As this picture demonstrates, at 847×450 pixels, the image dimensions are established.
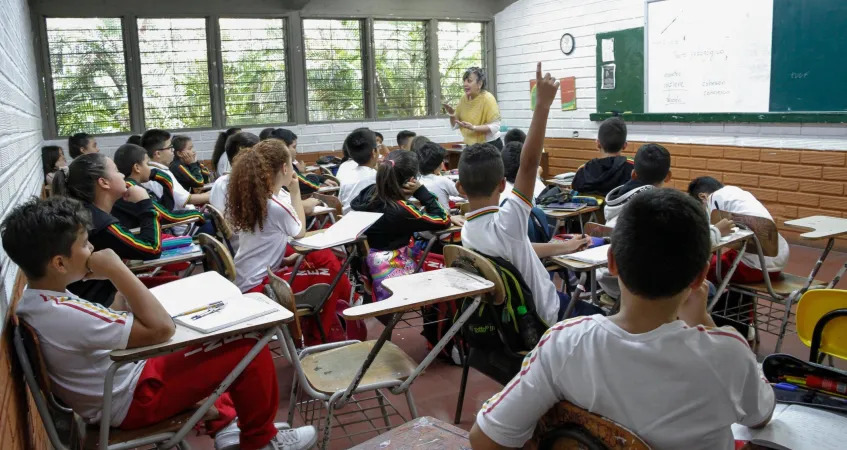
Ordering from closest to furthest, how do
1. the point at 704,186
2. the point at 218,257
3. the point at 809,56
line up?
1. the point at 218,257
2. the point at 704,186
3. the point at 809,56

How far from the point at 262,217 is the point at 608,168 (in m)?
2.32

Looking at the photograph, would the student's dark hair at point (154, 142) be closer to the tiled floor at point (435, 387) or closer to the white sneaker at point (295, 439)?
the tiled floor at point (435, 387)

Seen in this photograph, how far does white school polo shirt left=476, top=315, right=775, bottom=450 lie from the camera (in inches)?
42.9

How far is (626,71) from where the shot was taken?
6941 mm

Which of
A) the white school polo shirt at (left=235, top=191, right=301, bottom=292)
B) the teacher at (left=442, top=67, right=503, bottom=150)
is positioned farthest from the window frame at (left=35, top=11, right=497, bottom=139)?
the white school polo shirt at (left=235, top=191, right=301, bottom=292)

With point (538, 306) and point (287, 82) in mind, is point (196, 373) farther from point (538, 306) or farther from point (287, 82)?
point (287, 82)

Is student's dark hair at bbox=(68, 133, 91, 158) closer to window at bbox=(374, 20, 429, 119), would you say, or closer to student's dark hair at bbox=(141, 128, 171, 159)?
student's dark hair at bbox=(141, 128, 171, 159)

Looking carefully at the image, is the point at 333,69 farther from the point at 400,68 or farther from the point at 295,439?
the point at 295,439

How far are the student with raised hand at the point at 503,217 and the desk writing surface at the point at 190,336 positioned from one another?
2.61 ft

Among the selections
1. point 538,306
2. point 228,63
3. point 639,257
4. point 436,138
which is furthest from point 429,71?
point 639,257

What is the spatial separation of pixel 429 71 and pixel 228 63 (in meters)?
2.58

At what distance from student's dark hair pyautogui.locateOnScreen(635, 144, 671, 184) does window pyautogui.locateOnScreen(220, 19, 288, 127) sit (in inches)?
221

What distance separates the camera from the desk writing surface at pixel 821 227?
266cm

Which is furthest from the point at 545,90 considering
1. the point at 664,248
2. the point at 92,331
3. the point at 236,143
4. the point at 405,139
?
the point at 405,139
